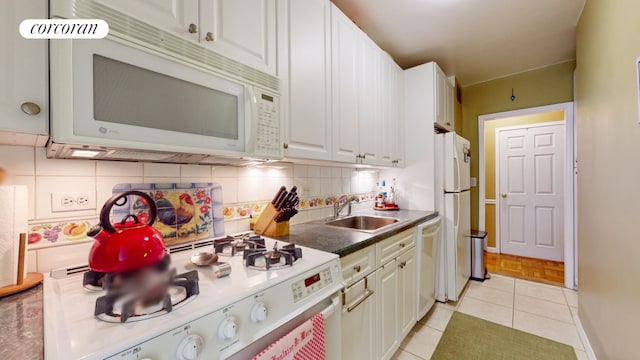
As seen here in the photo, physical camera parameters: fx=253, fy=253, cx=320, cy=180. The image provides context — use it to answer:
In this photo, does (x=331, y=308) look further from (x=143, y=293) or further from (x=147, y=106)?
(x=147, y=106)

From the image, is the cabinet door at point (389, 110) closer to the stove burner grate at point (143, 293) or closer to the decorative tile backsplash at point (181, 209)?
the decorative tile backsplash at point (181, 209)

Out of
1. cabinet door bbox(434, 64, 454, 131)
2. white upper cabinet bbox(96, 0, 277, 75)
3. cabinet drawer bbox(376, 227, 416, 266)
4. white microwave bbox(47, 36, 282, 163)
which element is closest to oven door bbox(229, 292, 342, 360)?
cabinet drawer bbox(376, 227, 416, 266)

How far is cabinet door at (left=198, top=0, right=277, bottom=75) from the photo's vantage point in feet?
3.23

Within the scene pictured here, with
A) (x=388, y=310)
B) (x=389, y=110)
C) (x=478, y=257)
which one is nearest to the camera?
(x=388, y=310)

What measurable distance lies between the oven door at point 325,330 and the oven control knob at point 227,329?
9 centimetres

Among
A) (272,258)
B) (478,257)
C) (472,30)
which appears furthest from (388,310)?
(472,30)

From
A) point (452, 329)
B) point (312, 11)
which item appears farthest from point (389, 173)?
point (312, 11)

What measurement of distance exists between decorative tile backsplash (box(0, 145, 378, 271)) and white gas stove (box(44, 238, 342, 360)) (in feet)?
0.45

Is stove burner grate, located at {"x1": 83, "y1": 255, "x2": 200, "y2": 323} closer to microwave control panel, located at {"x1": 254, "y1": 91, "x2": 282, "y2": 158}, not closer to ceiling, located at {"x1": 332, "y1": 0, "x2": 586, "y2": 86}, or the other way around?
microwave control panel, located at {"x1": 254, "y1": 91, "x2": 282, "y2": 158}

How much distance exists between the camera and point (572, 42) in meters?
2.44

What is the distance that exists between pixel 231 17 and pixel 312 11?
61cm

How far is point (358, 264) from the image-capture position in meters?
1.29

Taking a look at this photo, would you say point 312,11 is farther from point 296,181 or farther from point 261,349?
point 261,349

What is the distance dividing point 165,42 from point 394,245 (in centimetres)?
154
